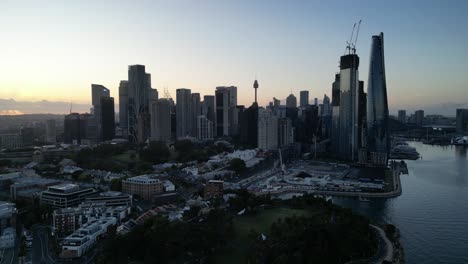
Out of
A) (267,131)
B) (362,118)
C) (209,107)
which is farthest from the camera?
(209,107)

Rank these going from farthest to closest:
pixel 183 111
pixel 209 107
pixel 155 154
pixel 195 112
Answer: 1. pixel 209 107
2. pixel 195 112
3. pixel 183 111
4. pixel 155 154

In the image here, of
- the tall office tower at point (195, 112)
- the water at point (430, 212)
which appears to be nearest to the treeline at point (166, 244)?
the water at point (430, 212)

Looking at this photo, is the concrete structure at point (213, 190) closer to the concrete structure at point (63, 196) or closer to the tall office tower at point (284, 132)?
the concrete structure at point (63, 196)

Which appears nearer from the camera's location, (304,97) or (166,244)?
(166,244)

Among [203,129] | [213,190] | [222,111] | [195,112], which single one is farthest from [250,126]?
[213,190]

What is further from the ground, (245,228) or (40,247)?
(245,228)

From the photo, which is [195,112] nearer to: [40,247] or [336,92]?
[336,92]
